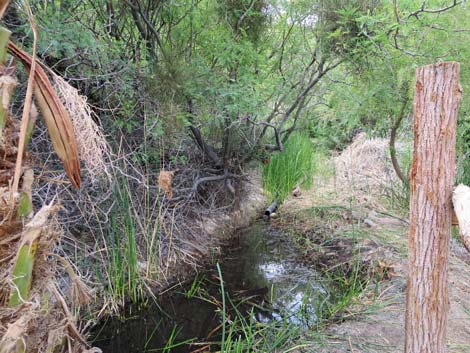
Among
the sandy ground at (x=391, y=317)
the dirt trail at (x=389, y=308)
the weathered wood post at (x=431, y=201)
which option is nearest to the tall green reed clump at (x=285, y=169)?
the dirt trail at (x=389, y=308)

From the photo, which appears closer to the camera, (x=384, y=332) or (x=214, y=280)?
(x=384, y=332)

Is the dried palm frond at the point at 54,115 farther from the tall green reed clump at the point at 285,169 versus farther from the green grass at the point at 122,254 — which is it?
the tall green reed clump at the point at 285,169

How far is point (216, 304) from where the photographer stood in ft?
8.23

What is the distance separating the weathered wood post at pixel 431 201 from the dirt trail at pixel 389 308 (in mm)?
574

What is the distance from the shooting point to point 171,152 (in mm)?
3262

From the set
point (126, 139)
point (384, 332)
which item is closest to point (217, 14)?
point (126, 139)

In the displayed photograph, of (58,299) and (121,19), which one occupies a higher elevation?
(121,19)

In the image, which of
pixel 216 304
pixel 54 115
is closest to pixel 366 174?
pixel 216 304

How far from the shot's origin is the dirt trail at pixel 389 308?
5.84 ft

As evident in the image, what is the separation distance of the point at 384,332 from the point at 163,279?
64.5 inches

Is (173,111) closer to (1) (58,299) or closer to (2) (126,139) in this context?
(2) (126,139)

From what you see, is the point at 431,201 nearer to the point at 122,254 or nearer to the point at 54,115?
the point at 54,115

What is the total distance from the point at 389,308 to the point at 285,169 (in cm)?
266

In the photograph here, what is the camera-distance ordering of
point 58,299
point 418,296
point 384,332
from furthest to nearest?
point 384,332 → point 418,296 → point 58,299
